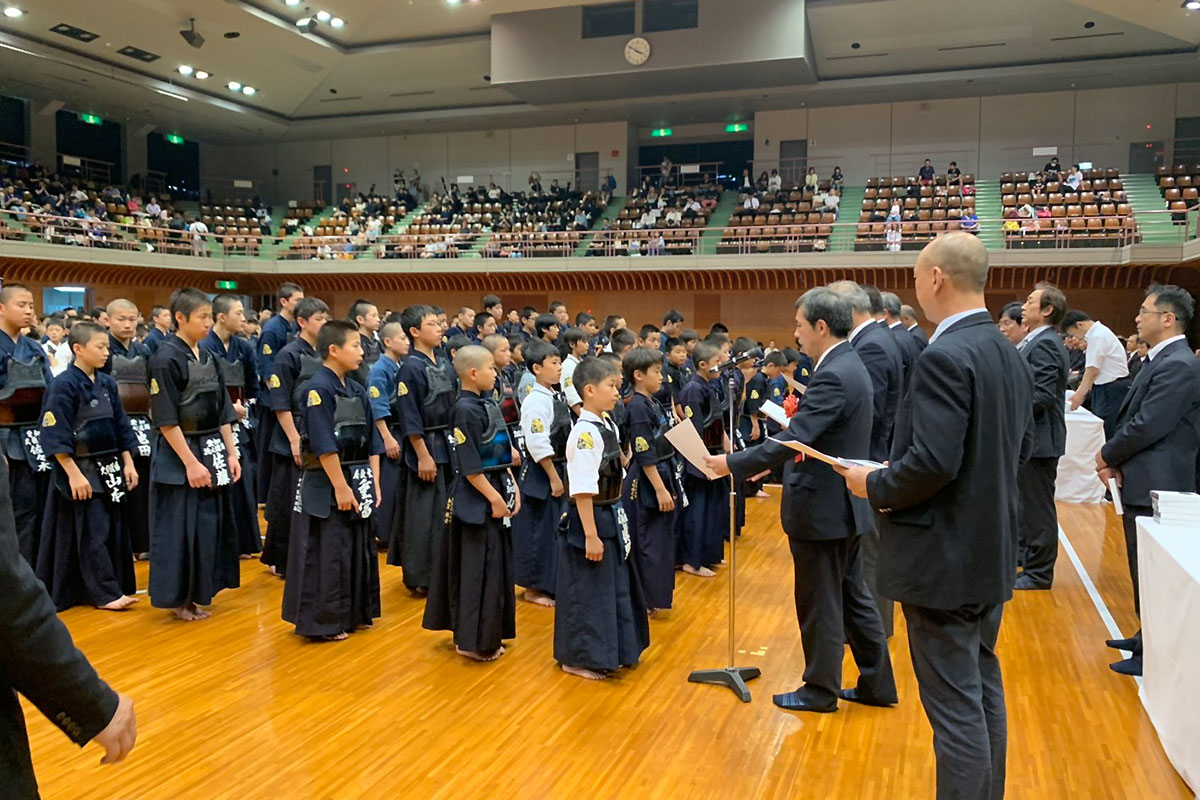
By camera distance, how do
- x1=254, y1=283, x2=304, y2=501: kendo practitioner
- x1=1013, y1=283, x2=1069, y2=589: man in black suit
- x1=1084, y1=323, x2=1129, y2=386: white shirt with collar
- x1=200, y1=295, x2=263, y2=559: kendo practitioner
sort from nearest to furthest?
x1=1013, y1=283, x2=1069, y2=589: man in black suit < x1=200, y1=295, x2=263, y2=559: kendo practitioner < x1=254, y1=283, x2=304, y2=501: kendo practitioner < x1=1084, y1=323, x2=1129, y2=386: white shirt with collar

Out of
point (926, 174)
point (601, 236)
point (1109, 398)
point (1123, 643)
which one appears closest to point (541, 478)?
point (1123, 643)

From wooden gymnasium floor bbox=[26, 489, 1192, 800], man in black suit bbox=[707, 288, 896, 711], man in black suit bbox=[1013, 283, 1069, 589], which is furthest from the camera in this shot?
man in black suit bbox=[1013, 283, 1069, 589]

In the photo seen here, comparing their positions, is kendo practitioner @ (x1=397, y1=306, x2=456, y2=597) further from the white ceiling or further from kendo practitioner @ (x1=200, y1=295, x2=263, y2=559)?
the white ceiling

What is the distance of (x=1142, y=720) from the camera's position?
3.40 metres

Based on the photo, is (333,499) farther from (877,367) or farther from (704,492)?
(877,367)

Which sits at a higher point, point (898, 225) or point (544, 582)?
point (898, 225)

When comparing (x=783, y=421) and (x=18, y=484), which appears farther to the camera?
(x=18, y=484)

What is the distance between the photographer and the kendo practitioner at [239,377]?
5.37 metres

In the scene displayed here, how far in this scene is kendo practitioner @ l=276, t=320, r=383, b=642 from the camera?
159 inches

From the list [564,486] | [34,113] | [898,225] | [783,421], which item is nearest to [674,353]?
[564,486]

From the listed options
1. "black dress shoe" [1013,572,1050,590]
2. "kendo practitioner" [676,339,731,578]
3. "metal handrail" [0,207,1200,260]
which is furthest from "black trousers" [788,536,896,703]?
"metal handrail" [0,207,1200,260]

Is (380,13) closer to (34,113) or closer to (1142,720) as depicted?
(34,113)

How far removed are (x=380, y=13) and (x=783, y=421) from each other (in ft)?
58.7

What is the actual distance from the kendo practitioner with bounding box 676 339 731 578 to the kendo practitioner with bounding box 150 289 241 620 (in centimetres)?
289
